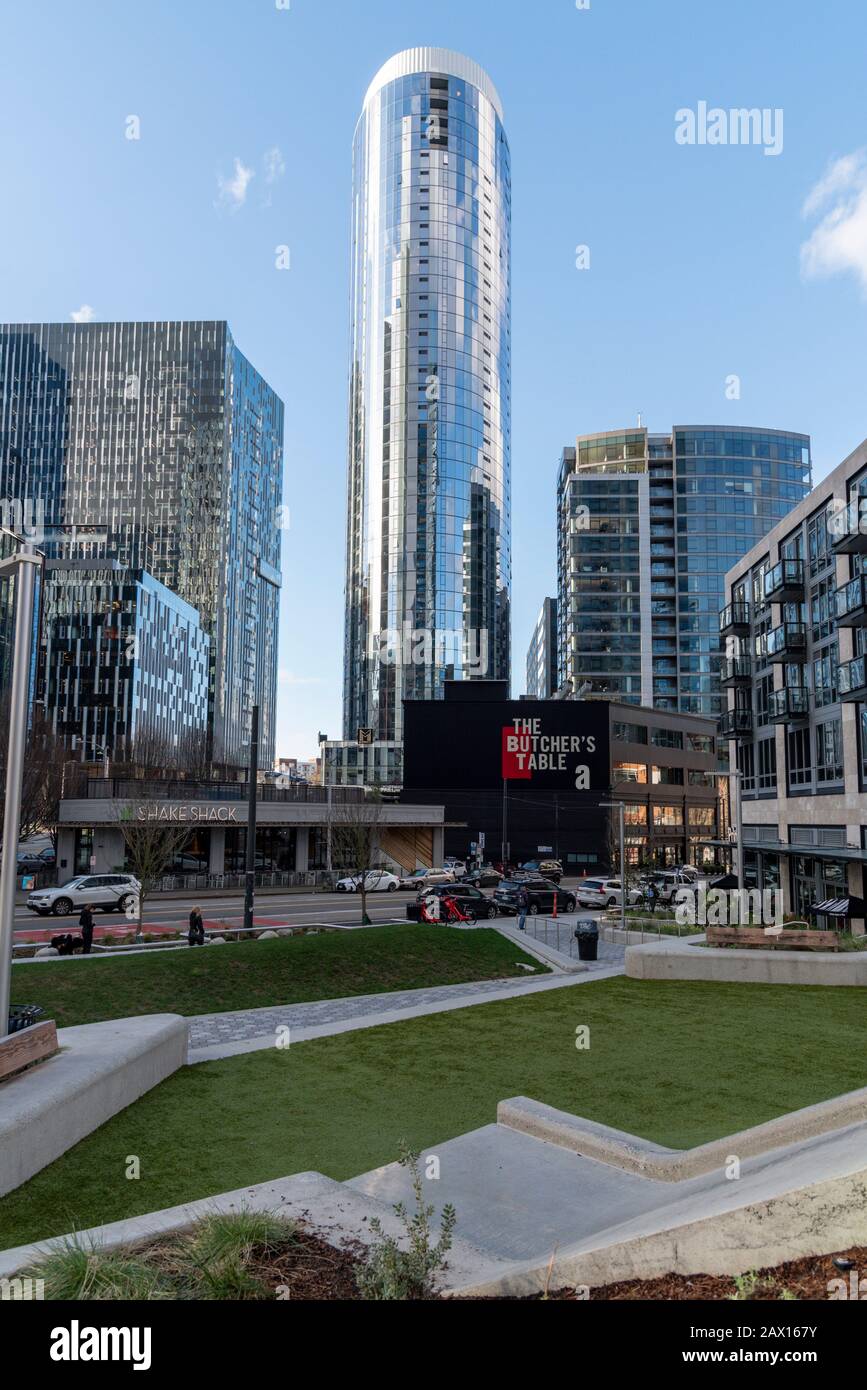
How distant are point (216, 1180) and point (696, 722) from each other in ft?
294

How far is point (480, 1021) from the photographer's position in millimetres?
15219

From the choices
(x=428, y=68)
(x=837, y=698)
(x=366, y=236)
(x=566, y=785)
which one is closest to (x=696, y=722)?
(x=566, y=785)

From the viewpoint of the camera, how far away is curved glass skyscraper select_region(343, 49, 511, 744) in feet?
425

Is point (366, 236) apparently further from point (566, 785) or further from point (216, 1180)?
point (216, 1180)

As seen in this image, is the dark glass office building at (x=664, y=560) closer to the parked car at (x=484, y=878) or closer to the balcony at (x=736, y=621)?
the parked car at (x=484, y=878)

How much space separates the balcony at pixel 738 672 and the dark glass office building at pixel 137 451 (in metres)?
131

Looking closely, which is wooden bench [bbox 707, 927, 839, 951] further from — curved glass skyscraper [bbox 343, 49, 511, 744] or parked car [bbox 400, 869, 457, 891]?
curved glass skyscraper [bbox 343, 49, 511, 744]

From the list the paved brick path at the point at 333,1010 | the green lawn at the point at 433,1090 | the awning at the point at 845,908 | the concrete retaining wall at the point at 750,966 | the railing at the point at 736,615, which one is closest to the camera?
the green lawn at the point at 433,1090

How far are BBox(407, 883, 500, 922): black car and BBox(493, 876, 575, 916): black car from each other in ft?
4.51

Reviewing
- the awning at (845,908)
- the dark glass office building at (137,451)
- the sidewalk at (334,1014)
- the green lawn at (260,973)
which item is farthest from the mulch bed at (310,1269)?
the dark glass office building at (137,451)

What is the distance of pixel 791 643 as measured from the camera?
40.5 m

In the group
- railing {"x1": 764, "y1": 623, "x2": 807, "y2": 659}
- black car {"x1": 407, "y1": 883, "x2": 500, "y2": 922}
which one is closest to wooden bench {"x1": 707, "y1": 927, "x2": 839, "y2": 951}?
black car {"x1": 407, "y1": 883, "x2": 500, "y2": 922}

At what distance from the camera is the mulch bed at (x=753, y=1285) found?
4695 millimetres

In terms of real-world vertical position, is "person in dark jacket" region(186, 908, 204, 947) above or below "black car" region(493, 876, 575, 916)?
above
